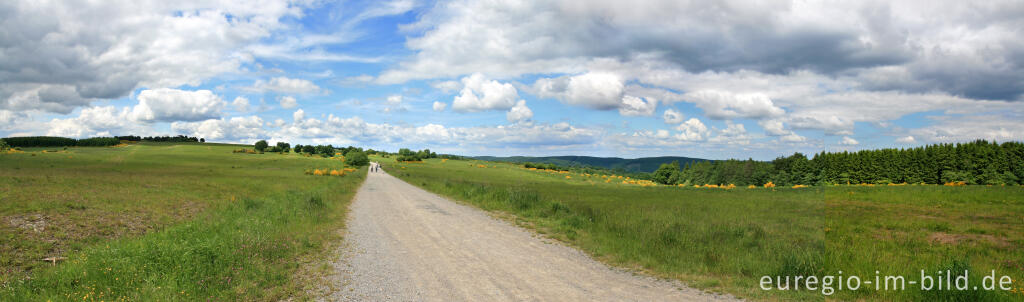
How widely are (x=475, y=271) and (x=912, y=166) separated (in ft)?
278

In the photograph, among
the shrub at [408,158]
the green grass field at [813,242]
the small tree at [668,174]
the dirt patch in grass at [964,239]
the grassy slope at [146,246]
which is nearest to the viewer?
the grassy slope at [146,246]

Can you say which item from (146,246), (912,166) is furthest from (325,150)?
(912,166)

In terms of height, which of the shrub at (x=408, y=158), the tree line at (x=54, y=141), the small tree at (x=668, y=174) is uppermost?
the tree line at (x=54, y=141)

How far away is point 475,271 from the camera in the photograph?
870 cm

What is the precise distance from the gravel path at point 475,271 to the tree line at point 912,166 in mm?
34078

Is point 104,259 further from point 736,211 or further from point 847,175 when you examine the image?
point 847,175

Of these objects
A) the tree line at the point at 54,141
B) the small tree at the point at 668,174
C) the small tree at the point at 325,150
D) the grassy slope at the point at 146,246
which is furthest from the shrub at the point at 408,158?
the grassy slope at the point at 146,246

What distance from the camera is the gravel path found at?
715 cm

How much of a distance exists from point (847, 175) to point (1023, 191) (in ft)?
170

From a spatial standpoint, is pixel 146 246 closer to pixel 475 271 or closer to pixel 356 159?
pixel 475 271

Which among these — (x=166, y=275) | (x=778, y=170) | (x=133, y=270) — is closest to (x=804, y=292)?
(x=166, y=275)

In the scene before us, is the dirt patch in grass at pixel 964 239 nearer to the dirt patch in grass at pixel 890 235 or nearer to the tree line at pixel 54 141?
the dirt patch in grass at pixel 890 235

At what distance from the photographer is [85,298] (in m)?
6.92

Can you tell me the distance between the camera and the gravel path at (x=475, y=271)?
7152 mm
